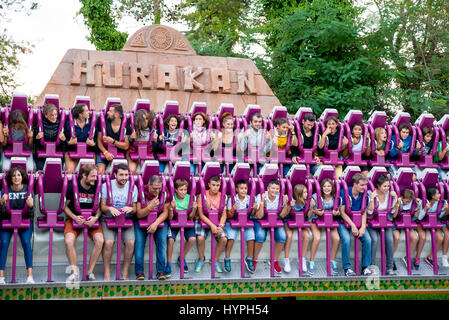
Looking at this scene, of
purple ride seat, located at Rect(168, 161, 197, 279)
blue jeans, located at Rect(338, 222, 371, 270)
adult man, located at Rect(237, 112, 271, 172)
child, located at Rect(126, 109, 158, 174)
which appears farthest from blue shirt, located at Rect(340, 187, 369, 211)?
child, located at Rect(126, 109, 158, 174)

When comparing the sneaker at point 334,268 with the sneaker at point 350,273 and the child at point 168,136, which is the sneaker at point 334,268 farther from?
the child at point 168,136

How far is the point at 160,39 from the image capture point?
27.7 feet

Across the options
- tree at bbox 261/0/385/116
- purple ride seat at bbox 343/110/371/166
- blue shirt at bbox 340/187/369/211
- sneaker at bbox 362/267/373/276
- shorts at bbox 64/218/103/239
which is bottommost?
sneaker at bbox 362/267/373/276

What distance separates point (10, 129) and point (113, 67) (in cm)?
281

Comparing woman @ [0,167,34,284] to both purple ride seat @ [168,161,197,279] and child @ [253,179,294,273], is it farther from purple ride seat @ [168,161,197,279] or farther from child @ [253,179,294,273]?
child @ [253,179,294,273]

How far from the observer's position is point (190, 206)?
502 centimetres

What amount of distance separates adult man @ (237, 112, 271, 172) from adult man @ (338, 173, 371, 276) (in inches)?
40.2

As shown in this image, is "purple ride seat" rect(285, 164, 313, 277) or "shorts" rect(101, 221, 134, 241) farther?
"purple ride seat" rect(285, 164, 313, 277)

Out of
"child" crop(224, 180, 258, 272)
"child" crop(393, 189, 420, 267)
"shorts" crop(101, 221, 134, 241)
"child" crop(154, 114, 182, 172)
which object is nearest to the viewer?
"shorts" crop(101, 221, 134, 241)

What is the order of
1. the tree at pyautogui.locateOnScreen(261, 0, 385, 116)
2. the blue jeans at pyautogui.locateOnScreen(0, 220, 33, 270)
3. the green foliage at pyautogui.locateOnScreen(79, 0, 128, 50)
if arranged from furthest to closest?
the green foliage at pyautogui.locateOnScreen(79, 0, 128, 50) → the tree at pyautogui.locateOnScreen(261, 0, 385, 116) → the blue jeans at pyautogui.locateOnScreen(0, 220, 33, 270)

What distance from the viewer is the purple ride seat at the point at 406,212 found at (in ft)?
17.9

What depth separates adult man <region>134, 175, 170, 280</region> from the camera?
4.79 m

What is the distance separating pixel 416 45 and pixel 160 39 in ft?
24.4

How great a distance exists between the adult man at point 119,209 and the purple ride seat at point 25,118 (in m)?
1.12
